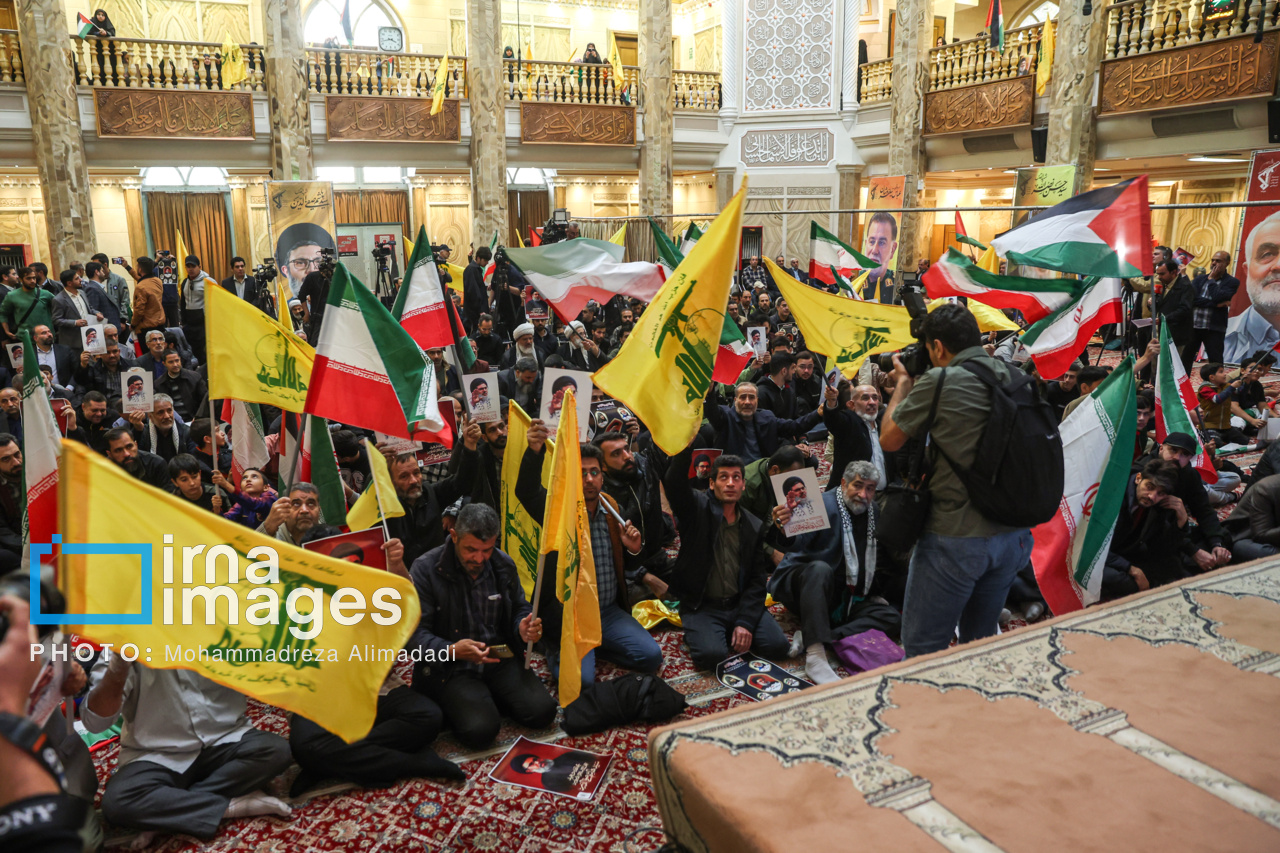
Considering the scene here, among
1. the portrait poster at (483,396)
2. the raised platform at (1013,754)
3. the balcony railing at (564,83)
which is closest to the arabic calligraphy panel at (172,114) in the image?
the balcony railing at (564,83)

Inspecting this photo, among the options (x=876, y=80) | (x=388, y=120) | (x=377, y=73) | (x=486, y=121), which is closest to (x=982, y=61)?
(x=876, y=80)

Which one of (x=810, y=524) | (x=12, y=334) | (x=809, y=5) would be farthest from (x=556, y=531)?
(x=809, y=5)

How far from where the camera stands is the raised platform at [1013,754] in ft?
5.96

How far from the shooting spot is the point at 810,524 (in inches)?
175

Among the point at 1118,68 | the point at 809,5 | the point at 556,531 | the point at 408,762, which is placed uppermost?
the point at 809,5

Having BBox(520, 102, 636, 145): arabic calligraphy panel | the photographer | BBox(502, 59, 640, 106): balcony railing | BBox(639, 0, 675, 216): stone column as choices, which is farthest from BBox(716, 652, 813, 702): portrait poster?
BBox(502, 59, 640, 106): balcony railing

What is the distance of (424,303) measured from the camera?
537 centimetres

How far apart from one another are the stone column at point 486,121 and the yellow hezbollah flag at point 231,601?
43.7 feet

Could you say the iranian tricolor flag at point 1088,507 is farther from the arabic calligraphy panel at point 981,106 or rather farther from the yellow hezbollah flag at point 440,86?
the yellow hezbollah flag at point 440,86

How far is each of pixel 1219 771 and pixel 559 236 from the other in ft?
38.4

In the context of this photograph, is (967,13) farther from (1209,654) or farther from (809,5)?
(1209,654)

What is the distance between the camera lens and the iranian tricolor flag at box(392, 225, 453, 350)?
209 inches

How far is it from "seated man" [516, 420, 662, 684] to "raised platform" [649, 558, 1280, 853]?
1.93 metres

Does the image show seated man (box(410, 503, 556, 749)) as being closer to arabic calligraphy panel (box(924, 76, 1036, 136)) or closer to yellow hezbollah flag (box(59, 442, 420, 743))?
yellow hezbollah flag (box(59, 442, 420, 743))
